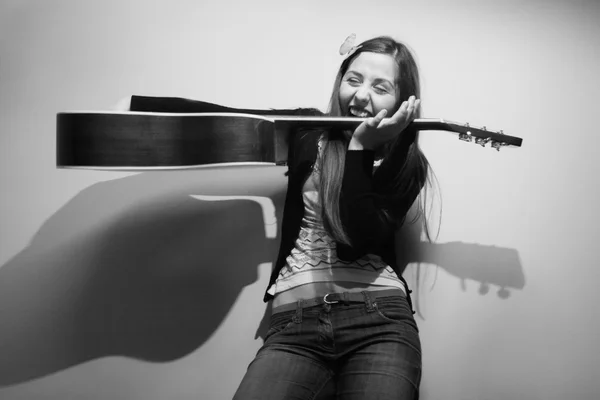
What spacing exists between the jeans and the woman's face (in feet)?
1.54

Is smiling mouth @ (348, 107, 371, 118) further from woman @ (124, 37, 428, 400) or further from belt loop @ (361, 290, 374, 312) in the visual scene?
belt loop @ (361, 290, 374, 312)

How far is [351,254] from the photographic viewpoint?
3.84ft

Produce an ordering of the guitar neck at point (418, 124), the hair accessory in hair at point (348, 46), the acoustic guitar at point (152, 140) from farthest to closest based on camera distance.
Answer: the hair accessory in hair at point (348, 46), the guitar neck at point (418, 124), the acoustic guitar at point (152, 140)

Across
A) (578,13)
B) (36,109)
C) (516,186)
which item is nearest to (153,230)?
(36,109)

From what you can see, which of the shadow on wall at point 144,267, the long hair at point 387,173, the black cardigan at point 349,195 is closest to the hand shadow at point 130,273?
the shadow on wall at point 144,267

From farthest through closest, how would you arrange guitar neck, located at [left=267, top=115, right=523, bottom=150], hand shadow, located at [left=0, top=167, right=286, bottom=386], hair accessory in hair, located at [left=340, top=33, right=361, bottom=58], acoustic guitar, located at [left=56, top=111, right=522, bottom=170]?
hand shadow, located at [left=0, top=167, right=286, bottom=386] → hair accessory in hair, located at [left=340, top=33, right=361, bottom=58] → guitar neck, located at [left=267, top=115, right=523, bottom=150] → acoustic guitar, located at [left=56, top=111, right=522, bottom=170]

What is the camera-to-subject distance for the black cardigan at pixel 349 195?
3.61ft

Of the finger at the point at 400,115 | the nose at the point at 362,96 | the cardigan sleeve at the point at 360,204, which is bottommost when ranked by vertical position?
the cardigan sleeve at the point at 360,204

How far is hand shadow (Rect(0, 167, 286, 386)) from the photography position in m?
1.41

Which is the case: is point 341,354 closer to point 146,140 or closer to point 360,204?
point 360,204

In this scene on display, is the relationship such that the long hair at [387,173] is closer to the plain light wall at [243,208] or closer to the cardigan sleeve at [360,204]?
the cardigan sleeve at [360,204]

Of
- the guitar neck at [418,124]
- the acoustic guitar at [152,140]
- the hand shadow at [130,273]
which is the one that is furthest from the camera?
the hand shadow at [130,273]

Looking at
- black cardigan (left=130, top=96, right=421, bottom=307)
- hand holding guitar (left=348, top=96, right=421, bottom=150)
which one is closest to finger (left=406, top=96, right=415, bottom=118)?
hand holding guitar (left=348, top=96, right=421, bottom=150)

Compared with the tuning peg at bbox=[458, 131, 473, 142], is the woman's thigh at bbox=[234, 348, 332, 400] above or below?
below
